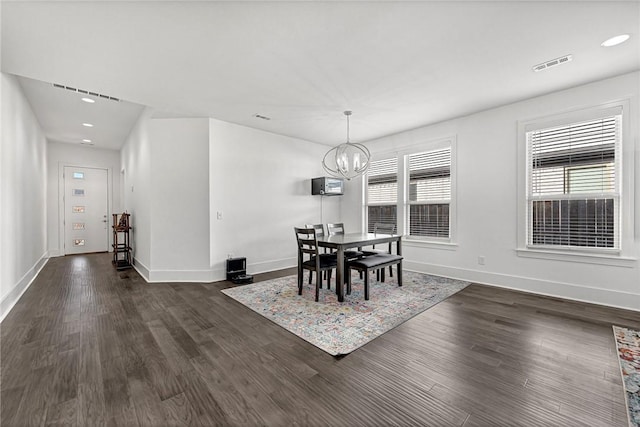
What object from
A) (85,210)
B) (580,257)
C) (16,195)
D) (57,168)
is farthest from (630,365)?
(57,168)

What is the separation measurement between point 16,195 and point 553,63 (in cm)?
673

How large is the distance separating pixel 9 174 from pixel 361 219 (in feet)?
18.3

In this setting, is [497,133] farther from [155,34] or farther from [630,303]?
[155,34]

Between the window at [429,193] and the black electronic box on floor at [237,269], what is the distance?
3187 millimetres

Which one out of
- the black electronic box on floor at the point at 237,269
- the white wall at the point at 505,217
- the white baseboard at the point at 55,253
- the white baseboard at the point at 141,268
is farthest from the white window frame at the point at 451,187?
the white baseboard at the point at 55,253

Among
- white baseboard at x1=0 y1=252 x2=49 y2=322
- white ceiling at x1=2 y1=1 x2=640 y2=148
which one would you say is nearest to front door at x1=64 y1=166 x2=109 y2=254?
white baseboard at x1=0 y1=252 x2=49 y2=322

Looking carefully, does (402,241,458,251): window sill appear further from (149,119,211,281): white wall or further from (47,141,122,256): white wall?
(47,141,122,256): white wall

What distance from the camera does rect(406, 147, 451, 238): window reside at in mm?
4691

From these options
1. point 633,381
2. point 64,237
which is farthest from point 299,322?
point 64,237

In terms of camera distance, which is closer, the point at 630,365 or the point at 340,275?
the point at 630,365

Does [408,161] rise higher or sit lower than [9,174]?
higher

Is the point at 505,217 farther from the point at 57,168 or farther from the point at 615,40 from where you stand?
the point at 57,168

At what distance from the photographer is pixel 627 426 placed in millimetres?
1390

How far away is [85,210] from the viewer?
731cm
